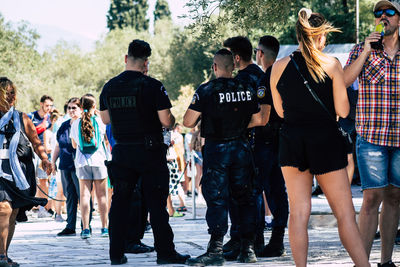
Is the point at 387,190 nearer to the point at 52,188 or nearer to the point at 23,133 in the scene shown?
the point at 23,133

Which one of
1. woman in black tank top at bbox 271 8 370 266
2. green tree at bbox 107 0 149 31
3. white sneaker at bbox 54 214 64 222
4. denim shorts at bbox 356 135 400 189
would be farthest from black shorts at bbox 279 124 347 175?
green tree at bbox 107 0 149 31

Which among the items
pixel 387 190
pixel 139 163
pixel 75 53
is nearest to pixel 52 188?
pixel 139 163

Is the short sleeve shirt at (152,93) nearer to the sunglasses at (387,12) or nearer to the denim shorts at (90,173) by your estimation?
the sunglasses at (387,12)

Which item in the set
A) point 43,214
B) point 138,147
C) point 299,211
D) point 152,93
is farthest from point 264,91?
point 43,214

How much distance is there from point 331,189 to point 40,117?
9.59 m

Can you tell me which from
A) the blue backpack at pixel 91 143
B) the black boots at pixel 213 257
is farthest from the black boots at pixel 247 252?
the blue backpack at pixel 91 143

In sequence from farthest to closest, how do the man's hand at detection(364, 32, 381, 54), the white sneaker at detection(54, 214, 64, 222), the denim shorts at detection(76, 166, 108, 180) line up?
the white sneaker at detection(54, 214, 64, 222) → the denim shorts at detection(76, 166, 108, 180) → the man's hand at detection(364, 32, 381, 54)

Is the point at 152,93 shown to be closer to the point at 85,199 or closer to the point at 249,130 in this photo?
the point at 249,130

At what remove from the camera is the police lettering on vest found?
6941mm

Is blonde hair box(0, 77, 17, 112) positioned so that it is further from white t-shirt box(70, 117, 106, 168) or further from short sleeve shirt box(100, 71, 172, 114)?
white t-shirt box(70, 117, 106, 168)

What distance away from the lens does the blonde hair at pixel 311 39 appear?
517 cm

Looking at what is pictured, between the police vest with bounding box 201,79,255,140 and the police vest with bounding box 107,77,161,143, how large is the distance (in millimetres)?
604

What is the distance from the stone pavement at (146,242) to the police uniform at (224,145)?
0.50 metres

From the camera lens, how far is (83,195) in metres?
10.2
